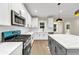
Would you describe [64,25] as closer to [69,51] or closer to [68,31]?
[68,31]

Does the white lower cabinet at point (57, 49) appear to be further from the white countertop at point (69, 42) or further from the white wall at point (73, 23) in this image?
the white wall at point (73, 23)

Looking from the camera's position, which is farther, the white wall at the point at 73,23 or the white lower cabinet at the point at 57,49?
the white wall at the point at 73,23

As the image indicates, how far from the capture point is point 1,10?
2311mm

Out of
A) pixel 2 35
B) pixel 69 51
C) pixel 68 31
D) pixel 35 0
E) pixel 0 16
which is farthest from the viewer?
pixel 68 31

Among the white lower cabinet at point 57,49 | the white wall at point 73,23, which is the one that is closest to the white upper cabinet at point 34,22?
the white wall at point 73,23

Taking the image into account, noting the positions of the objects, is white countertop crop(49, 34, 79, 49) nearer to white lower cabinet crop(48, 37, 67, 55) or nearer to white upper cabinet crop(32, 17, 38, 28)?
white lower cabinet crop(48, 37, 67, 55)

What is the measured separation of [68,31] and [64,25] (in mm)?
821

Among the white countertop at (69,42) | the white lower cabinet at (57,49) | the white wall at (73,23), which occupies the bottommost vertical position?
the white lower cabinet at (57,49)

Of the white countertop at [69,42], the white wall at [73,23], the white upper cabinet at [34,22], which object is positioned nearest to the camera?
the white countertop at [69,42]

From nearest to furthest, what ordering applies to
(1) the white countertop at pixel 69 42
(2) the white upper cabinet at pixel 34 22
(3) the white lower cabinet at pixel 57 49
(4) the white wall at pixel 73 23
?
(1) the white countertop at pixel 69 42 < (3) the white lower cabinet at pixel 57 49 < (2) the white upper cabinet at pixel 34 22 < (4) the white wall at pixel 73 23

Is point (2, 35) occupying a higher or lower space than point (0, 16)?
lower

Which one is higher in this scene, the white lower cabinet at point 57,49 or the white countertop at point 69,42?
the white countertop at point 69,42

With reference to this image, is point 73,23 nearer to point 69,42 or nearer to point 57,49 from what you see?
point 57,49
